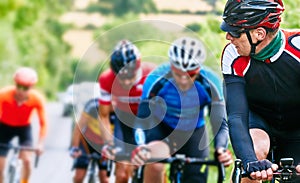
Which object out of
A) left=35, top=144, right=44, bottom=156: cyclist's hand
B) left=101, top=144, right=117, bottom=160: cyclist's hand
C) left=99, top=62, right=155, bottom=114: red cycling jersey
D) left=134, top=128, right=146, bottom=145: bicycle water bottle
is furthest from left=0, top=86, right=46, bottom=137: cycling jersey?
left=134, top=128, right=146, bottom=145: bicycle water bottle

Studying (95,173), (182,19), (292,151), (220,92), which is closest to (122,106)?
(95,173)

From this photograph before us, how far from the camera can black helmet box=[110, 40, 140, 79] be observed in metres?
11.9

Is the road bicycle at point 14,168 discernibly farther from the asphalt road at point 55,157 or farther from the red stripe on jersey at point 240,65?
the red stripe on jersey at point 240,65

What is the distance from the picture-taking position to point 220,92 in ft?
32.7

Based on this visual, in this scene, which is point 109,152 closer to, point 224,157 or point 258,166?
point 224,157

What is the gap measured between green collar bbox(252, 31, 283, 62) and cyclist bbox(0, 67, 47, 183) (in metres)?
7.45

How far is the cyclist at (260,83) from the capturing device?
643 cm

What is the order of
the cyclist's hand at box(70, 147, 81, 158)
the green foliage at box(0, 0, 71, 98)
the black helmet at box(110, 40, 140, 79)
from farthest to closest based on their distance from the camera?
the green foliage at box(0, 0, 71, 98) → the cyclist's hand at box(70, 147, 81, 158) → the black helmet at box(110, 40, 140, 79)

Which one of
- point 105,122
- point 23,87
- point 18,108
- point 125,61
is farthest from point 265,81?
point 18,108

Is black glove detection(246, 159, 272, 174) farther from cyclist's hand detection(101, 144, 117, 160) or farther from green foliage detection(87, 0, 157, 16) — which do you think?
green foliage detection(87, 0, 157, 16)

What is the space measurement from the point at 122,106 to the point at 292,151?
17.9 ft

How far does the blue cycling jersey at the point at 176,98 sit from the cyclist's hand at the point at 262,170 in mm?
3830

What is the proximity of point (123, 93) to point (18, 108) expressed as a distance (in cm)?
254

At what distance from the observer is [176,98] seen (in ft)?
33.8
